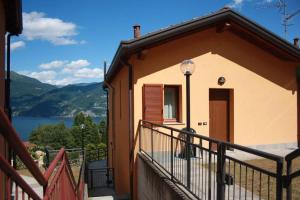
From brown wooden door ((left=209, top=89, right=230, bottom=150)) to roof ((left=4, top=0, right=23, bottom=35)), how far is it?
6.71 m

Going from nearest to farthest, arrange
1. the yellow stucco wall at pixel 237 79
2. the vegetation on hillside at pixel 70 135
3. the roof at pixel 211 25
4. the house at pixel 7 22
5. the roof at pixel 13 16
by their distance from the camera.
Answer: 1. the house at pixel 7 22
2. the roof at pixel 13 16
3. the roof at pixel 211 25
4. the yellow stucco wall at pixel 237 79
5. the vegetation on hillside at pixel 70 135

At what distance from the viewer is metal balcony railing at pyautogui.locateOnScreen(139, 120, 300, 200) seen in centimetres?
320

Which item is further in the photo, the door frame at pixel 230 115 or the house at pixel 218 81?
the door frame at pixel 230 115

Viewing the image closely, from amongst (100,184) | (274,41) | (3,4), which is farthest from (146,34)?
(100,184)

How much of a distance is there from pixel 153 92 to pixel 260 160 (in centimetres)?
386

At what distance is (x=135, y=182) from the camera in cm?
1027

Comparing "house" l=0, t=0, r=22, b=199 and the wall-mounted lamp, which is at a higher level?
"house" l=0, t=0, r=22, b=199

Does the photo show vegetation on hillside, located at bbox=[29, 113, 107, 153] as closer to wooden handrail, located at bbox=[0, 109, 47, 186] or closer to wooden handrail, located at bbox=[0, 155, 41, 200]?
wooden handrail, located at bbox=[0, 155, 41, 200]

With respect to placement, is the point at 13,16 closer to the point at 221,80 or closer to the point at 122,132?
the point at 122,132

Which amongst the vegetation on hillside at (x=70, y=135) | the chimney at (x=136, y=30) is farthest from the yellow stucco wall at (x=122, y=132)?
the vegetation on hillside at (x=70, y=135)

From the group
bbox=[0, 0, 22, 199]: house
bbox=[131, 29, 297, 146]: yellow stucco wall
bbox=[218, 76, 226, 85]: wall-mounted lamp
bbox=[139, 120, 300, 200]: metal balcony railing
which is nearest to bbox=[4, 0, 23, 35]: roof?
bbox=[0, 0, 22, 199]: house

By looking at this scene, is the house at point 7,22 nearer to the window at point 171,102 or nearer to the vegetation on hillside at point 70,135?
the window at point 171,102

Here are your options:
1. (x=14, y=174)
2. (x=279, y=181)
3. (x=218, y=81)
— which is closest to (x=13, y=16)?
(x=218, y=81)

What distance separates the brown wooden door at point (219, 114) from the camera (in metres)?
11.4
